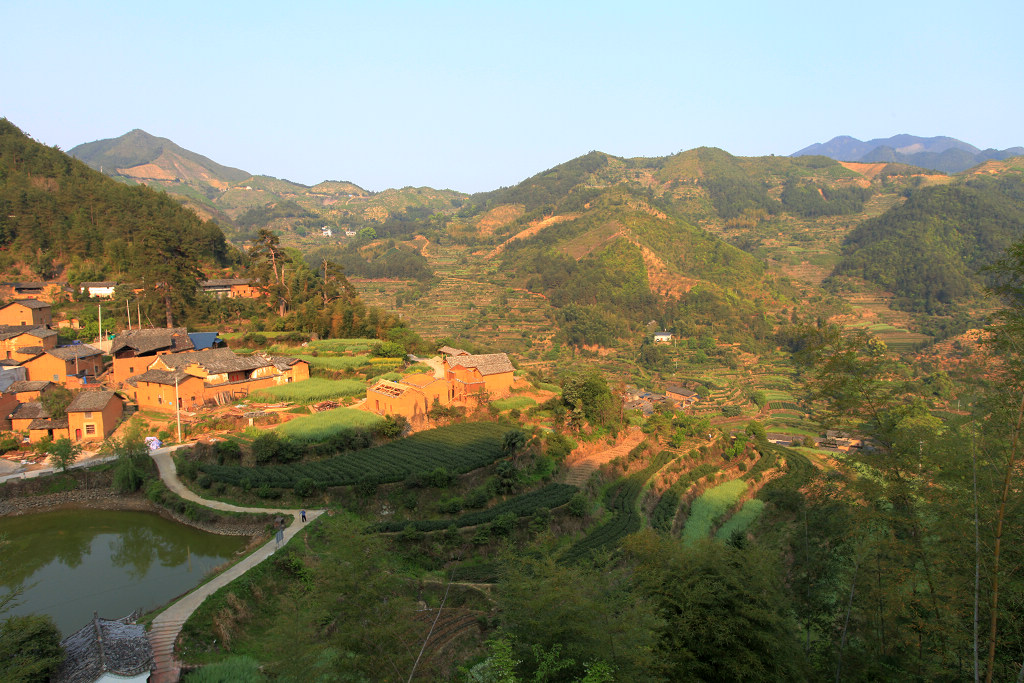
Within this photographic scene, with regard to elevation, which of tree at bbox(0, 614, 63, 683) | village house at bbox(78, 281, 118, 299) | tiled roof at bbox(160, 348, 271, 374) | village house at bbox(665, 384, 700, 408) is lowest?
village house at bbox(665, 384, 700, 408)

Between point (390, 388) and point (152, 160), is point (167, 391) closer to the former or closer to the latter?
point (390, 388)

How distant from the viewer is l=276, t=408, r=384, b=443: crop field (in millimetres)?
20156

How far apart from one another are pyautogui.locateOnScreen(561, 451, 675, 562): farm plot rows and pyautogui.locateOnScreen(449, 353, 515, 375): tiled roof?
23.8 ft

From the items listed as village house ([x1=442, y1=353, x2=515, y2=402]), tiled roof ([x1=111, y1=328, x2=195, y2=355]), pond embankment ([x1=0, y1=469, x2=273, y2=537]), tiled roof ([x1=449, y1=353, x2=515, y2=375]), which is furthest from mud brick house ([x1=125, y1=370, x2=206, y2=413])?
tiled roof ([x1=449, y1=353, x2=515, y2=375])

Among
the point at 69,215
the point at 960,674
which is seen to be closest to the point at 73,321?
the point at 69,215

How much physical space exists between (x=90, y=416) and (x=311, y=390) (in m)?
8.03

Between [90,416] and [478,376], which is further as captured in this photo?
[478,376]

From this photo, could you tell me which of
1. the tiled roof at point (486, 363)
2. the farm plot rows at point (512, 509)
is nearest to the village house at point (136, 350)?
the tiled roof at point (486, 363)

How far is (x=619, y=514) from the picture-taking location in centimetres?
1956

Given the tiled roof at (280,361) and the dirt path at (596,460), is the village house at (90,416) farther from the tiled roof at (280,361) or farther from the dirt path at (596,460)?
the dirt path at (596,460)

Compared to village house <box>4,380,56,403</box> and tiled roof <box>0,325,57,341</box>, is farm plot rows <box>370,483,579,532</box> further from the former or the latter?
tiled roof <box>0,325,57,341</box>

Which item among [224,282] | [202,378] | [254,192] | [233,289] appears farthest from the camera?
[254,192]

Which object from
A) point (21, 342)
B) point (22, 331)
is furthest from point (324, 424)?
point (22, 331)

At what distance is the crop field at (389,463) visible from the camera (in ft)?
57.5
